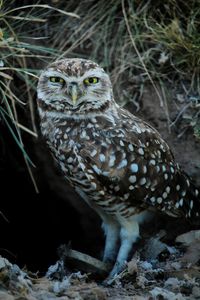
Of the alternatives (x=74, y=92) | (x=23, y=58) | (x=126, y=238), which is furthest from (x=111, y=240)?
(x=23, y=58)

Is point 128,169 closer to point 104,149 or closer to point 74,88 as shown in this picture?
point 104,149

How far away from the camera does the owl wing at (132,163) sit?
4.02 m

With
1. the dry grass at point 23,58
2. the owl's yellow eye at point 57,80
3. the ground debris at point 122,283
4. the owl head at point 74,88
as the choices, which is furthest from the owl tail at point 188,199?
the dry grass at point 23,58

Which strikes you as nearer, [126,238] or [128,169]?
[128,169]

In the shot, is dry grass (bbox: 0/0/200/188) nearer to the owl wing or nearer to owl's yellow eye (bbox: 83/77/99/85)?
the owl wing

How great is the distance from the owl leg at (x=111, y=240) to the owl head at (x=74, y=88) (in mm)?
924

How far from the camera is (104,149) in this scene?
13.3 feet

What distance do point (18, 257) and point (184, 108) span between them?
2168mm

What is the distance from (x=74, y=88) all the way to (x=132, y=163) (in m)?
0.62

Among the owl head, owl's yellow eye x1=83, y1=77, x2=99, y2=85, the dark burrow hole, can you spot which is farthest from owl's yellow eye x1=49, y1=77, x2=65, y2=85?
the dark burrow hole

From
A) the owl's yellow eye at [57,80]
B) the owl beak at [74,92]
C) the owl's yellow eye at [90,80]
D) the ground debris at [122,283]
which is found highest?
the owl's yellow eye at [57,80]

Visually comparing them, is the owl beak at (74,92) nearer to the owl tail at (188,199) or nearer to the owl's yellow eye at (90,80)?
the owl's yellow eye at (90,80)

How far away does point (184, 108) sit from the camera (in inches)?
195

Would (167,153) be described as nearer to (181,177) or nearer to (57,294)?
(181,177)
